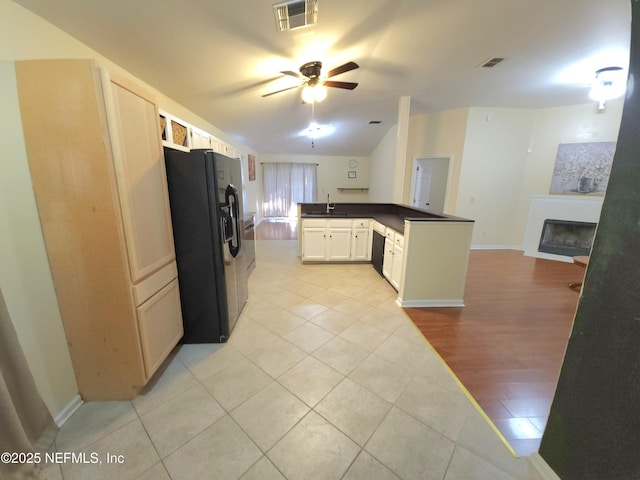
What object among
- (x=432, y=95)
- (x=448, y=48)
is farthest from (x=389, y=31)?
(x=432, y=95)

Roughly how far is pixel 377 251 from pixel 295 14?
308 cm

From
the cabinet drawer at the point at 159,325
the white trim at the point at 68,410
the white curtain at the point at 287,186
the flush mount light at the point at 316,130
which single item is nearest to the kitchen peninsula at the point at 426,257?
the cabinet drawer at the point at 159,325

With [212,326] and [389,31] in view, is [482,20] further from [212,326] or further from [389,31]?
[212,326]

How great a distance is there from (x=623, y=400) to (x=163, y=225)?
254 cm

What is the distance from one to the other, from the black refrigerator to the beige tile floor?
271 mm

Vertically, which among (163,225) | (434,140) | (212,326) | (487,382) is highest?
(434,140)

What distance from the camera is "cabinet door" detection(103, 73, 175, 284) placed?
1.35 m

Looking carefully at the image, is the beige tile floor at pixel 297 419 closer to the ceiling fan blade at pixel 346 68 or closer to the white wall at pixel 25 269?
the white wall at pixel 25 269

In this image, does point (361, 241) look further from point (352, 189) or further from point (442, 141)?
point (352, 189)

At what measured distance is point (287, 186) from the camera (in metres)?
8.80

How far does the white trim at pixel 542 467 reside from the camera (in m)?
1.09

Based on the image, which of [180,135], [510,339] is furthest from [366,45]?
[510,339]

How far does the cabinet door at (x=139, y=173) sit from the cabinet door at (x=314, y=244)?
248 centimetres

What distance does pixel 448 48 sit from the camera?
2.94m
